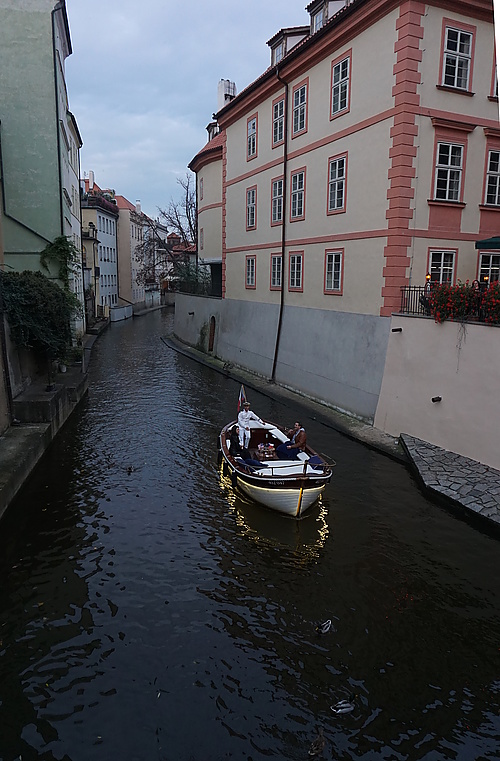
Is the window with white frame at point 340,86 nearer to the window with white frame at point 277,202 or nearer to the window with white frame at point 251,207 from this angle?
the window with white frame at point 277,202

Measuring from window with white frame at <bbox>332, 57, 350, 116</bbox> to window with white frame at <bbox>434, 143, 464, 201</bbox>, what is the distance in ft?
12.8

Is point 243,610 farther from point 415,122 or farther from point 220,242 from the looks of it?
point 220,242

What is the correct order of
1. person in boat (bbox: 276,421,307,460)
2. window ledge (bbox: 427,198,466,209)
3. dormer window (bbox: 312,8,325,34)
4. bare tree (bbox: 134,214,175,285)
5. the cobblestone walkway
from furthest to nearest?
bare tree (bbox: 134,214,175,285) < dormer window (bbox: 312,8,325,34) < window ledge (bbox: 427,198,466,209) < person in boat (bbox: 276,421,307,460) < the cobblestone walkway

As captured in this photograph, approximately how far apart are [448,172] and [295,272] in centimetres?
757

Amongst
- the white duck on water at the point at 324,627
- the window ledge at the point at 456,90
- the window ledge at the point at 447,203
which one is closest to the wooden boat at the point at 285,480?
the white duck on water at the point at 324,627

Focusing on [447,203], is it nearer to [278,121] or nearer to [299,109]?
[299,109]

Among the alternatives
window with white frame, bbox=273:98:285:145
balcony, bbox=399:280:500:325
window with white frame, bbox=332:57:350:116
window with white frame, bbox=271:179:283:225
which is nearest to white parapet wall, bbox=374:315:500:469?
balcony, bbox=399:280:500:325

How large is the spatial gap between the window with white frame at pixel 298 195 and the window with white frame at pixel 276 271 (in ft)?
7.17

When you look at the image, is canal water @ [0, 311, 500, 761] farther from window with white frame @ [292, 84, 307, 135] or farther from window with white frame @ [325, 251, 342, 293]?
window with white frame @ [292, 84, 307, 135]

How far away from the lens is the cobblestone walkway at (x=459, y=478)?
11.4 metres

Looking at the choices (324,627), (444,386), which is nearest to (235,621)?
(324,627)

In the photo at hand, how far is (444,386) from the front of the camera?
562 inches

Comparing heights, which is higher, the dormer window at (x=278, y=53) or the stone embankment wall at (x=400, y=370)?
the dormer window at (x=278, y=53)

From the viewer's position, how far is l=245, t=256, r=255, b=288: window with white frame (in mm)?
26634
